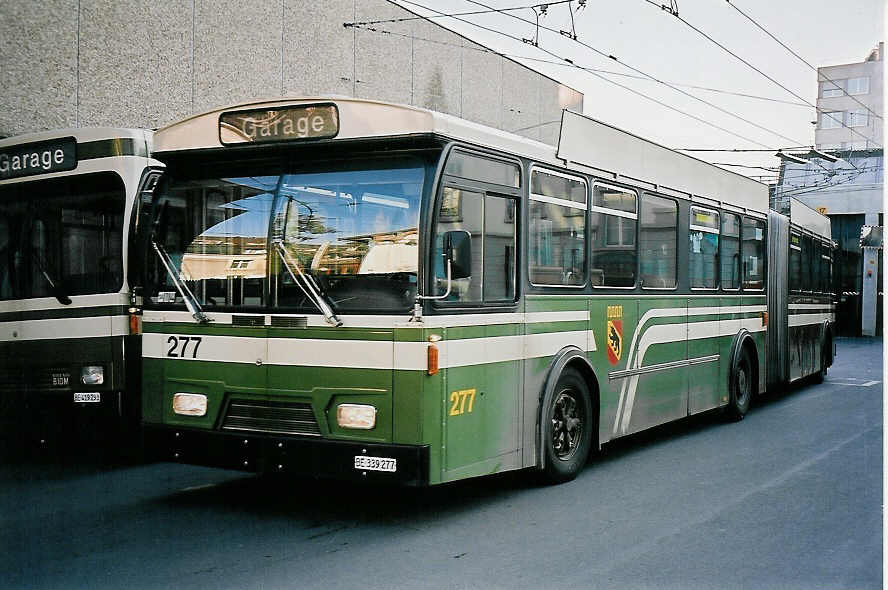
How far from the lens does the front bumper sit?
21.1 ft

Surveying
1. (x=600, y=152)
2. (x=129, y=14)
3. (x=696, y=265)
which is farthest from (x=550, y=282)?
(x=129, y=14)

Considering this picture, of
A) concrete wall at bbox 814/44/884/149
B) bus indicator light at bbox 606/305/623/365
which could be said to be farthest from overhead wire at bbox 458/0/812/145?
bus indicator light at bbox 606/305/623/365

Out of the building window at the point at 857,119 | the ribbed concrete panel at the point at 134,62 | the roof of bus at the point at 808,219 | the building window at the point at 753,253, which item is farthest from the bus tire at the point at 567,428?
the building window at the point at 857,119

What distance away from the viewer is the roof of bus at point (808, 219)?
1638 cm

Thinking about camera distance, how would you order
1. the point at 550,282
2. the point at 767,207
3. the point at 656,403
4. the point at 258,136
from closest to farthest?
the point at 258,136
the point at 550,282
the point at 656,403
the point at 767,207

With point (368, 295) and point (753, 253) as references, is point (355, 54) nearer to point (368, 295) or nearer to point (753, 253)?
point (753, 253)

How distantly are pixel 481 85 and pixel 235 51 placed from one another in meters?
9.16

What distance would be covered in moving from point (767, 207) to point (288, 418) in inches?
391

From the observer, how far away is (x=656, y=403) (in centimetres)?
1033

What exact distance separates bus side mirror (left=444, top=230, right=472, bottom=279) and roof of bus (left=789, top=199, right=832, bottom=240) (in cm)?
1097

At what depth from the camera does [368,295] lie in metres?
6.56

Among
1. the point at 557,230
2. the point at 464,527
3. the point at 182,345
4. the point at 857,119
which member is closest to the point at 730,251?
the point at 557,230

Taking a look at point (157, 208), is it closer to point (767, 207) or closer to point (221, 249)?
point (221, 249)

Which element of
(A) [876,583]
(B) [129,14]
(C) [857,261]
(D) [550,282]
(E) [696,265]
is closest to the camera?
(A) [876,583]
